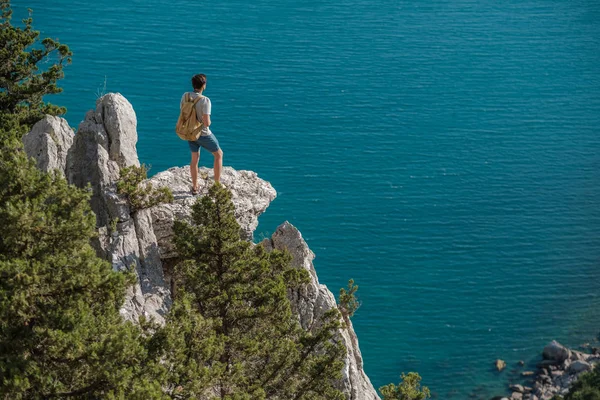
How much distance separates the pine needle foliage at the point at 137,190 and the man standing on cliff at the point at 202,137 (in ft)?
4.23

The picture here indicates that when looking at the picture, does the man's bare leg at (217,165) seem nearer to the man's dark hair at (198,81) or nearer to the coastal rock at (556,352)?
the man's dark hair at (198,81)

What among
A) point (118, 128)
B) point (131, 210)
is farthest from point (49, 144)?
point (131, 210)

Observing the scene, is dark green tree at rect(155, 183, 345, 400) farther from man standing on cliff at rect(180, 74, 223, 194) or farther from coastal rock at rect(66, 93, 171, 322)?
man standing on cliff at rect(180, 74, 223, 194)

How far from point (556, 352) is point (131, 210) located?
3404cm

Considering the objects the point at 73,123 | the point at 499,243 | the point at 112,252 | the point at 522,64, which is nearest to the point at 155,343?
the point at 112,252

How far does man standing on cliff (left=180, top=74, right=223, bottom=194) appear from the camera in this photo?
21453 mm

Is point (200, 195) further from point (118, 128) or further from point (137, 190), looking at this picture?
point (118, 128)

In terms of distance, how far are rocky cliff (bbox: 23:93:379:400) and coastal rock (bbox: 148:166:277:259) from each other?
27mm

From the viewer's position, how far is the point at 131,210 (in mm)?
21359

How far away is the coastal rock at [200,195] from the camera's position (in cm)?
2248

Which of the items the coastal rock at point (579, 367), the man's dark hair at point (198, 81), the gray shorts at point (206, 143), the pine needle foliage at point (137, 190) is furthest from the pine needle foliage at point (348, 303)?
the coastal rock at point (579, 367)

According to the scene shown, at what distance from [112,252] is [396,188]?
142ft

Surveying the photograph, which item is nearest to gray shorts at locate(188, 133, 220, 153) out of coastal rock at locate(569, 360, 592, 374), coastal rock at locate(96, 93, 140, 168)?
coastal rock at locate(96, 93, 140, 168)

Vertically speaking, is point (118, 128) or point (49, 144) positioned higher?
point (118, 128)
